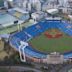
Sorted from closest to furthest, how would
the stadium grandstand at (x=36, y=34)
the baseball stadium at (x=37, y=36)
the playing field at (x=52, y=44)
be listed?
1. the stadium grandstand at (x=36, y=34)
2. the baseball stadium at (x=37, y=36)
3. the playing field at (x=52, y=44)

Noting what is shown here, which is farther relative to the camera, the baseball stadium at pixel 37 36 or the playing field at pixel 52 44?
the playing field at pixel 52 44

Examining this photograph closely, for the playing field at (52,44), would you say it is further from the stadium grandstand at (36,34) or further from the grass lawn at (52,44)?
the stadium grandstand at (36,34)

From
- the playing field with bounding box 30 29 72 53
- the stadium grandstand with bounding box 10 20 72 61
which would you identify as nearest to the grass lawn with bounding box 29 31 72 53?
the playing field with bounding box 30 29 72 53

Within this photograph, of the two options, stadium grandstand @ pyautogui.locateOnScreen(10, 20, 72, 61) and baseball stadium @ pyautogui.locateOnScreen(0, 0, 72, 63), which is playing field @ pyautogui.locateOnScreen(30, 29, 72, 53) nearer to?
baseball stadium @ pyautogui.locateOnScreen(0, 0, 72, 63)

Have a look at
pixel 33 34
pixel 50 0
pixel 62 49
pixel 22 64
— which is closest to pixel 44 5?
pixel 50 0

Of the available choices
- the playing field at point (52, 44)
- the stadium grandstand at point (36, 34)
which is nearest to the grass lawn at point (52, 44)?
the playing field at point (52, 44)

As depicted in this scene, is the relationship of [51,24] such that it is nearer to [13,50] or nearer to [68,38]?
[68,38]

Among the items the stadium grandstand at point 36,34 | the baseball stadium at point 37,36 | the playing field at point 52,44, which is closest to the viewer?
the stadium grandstand at point 36,34

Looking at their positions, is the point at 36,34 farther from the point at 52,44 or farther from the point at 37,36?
the point at 52,44
